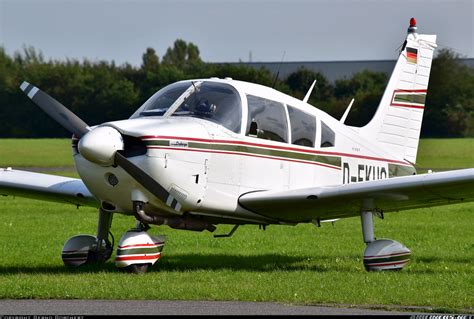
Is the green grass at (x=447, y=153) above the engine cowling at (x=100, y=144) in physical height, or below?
below

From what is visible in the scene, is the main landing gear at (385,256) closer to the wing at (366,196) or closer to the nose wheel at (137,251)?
the wing at (366,196)

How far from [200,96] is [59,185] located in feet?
9.20

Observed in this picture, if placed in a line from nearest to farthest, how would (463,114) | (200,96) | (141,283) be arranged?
(141,283)
(200,96)
(463,114)

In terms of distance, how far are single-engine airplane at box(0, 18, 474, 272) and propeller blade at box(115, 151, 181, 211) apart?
0.01m

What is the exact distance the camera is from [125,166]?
472 inches

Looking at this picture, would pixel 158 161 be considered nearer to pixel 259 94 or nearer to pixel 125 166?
pixel 125 166

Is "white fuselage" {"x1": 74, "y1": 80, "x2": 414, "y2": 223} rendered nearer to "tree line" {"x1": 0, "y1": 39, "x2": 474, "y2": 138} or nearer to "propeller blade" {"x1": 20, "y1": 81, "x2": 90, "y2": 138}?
"propeller blade" {"x1": 20, "y1": 81, "x2": 90, "y2": 138}

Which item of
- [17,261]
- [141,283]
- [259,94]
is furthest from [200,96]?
[17,261]

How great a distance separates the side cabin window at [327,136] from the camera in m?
14.3

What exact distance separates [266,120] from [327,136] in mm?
1231

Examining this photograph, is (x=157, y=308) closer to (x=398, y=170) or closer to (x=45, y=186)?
(x=45, y=186)

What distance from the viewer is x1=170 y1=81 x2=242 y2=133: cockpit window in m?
12.9

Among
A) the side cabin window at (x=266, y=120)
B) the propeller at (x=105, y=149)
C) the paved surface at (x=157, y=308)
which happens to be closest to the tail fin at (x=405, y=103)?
the side cabin window at (x=266, y=120)


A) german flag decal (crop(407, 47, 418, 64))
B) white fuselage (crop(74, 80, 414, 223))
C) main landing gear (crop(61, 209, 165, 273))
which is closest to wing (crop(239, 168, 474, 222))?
white fuselage (crop(74, 80, 414, 223))
